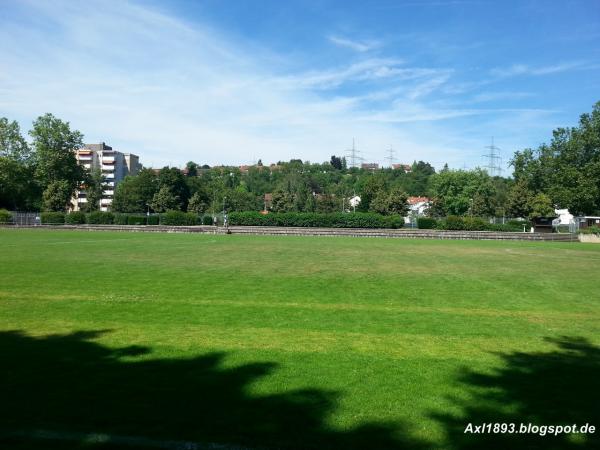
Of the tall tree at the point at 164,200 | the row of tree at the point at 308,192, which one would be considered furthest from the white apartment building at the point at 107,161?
the tall tree at the point at 164,200

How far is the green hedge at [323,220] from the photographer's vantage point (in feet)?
211

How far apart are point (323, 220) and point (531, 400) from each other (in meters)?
60.2

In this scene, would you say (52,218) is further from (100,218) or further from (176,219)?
(176,219)

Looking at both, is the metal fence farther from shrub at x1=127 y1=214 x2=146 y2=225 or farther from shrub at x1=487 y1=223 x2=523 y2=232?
shrub at x1=487 y1=223 x2=523 y2=232

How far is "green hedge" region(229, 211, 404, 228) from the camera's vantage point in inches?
2534

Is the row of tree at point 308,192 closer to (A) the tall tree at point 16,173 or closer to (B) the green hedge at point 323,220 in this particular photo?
(A) the tall tree at point 16,173

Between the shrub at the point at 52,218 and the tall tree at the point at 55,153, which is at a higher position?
the tall tree at the point at 55,153

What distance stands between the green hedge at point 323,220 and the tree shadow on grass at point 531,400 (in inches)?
2244

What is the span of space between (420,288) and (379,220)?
50.5 m

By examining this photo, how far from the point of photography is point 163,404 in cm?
531

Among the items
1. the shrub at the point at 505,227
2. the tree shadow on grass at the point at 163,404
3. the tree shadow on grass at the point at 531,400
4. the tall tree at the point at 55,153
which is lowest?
the tree shadow on grass at the point at 531,400

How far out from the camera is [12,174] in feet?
244

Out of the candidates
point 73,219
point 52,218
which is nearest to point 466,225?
point 73,219

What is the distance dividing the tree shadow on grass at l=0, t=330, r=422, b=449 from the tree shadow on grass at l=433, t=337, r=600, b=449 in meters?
0.90
